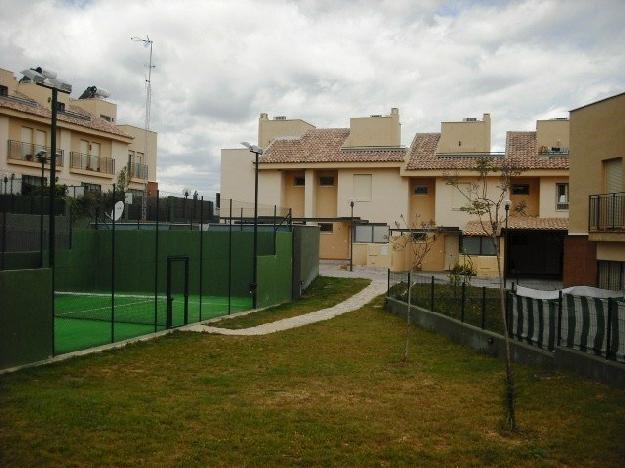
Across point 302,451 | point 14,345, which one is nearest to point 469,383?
point 302,451

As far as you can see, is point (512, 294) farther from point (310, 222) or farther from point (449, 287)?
point (310, 222)

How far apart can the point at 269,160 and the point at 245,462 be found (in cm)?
3918

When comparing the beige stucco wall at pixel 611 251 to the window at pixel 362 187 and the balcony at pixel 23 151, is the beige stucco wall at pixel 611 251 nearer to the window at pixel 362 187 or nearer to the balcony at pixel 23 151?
the window at pixel 362 187

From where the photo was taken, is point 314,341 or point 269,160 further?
point 269,160

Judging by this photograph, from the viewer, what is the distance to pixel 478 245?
3712 cm

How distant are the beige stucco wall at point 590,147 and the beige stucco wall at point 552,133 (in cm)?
2445

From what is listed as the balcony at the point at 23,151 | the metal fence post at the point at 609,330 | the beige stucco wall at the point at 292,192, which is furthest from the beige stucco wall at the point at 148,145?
the metal fence post at the point at 609,330

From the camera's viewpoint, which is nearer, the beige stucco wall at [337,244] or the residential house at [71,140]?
the residential house at [71,140]

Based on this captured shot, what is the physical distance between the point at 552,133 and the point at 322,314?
91.5ft

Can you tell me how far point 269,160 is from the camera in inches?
1794

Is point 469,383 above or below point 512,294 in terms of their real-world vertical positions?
below

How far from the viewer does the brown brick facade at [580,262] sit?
19.2 meters

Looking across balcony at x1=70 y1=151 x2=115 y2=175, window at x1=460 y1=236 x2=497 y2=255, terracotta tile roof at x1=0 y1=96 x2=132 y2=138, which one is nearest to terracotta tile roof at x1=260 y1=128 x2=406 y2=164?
window at x1=460 y1=236 x2=497 y2=255

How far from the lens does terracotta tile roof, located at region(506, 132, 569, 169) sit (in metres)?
Answer: 39.7
